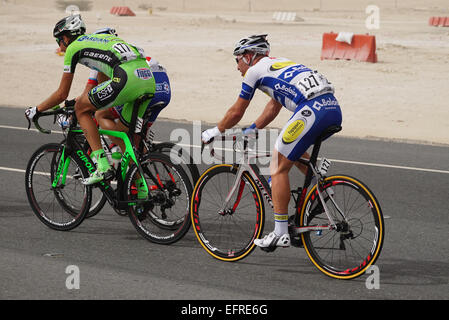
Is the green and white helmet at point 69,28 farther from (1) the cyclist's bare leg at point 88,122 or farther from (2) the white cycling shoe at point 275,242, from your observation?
(2) the white cycling shoe at point 275,242

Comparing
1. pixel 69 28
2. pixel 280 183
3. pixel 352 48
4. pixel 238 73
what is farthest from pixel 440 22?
pixel 280 183

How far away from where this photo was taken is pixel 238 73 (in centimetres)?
2431

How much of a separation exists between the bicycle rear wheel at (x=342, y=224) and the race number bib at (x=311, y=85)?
705 millimetres

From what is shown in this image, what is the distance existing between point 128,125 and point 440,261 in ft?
10.8

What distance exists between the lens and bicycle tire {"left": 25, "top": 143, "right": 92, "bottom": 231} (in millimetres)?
8164

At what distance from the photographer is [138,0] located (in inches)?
2879

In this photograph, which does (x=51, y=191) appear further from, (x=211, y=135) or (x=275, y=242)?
(x=275, y=242)

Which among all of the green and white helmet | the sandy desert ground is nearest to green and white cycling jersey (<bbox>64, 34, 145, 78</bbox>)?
the green and white helmet

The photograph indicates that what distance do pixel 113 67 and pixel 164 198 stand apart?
139 centimetres

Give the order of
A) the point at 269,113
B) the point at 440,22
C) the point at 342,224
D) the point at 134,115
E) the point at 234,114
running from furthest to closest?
the point at 440,22 < the point at 134,115 < the point at 269,113 < the point at 234,114 < the point at 342,224

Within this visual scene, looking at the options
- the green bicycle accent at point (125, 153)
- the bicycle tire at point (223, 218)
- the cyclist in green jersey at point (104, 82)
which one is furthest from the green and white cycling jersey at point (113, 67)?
the bicycle tire at point (223, 218)

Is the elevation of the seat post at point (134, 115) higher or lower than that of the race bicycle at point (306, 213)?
higher

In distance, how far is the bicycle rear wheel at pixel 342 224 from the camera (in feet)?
20.4
